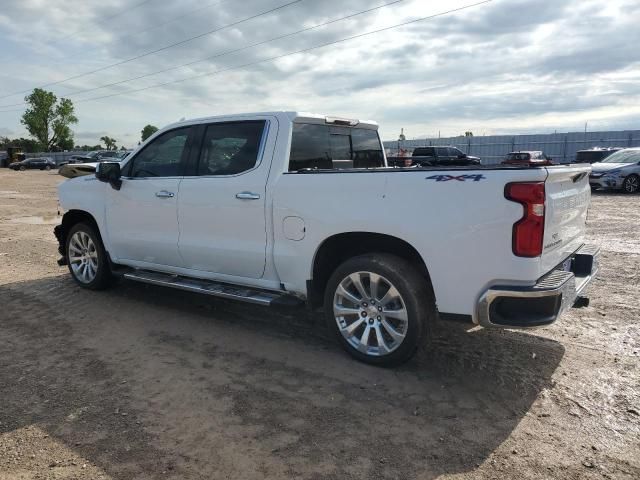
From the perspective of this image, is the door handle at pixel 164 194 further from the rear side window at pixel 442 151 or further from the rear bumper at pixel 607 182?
the rear side window at pixel 442 151

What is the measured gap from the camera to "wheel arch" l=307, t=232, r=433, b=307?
403 cm

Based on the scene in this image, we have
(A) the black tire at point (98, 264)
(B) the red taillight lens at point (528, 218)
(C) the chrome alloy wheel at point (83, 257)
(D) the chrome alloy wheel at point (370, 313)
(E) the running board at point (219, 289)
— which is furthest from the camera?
(C) the chrome alloy wheel at point (83, 257)

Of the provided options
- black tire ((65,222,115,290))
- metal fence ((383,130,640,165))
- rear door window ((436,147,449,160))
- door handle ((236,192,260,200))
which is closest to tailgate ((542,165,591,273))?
door handle ((236,192,260,200))

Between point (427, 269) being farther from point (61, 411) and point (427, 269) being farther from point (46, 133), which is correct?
point (46, 133)

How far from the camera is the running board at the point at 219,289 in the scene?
14.8 feet

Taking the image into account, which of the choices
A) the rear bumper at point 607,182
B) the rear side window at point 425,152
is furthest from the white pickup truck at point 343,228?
the rear side window at point 425,152

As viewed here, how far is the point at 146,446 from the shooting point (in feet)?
10.2

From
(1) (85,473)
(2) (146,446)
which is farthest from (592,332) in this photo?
(1) (85,473)

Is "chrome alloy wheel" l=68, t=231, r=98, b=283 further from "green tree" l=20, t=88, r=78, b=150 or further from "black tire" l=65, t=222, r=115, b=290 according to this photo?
"green tree" l=20, t=88, r=78, b=150

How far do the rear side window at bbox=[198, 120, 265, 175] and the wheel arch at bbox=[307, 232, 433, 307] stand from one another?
1.07 m

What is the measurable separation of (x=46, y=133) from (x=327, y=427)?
11165cm

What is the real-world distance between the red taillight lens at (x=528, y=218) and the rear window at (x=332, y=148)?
6.67 feet

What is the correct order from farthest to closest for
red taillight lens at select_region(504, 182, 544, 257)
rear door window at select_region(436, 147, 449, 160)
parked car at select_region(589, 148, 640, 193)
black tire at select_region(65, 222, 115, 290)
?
rear door window at select_region(436, 147, 449, 160) < parked car at select_region(589, 148, 640, 193) < black tire at select_region(65, 222, 115, 290) < red taillight lens at select_region(504, 182, 544, 257)

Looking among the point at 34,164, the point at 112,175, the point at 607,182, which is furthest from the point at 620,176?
the point at 34,164
